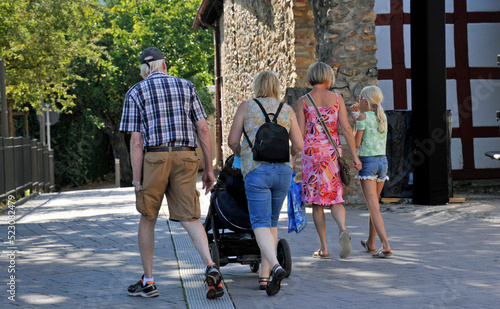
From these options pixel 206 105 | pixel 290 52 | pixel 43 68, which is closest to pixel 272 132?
pixel 290 52

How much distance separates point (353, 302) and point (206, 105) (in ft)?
101

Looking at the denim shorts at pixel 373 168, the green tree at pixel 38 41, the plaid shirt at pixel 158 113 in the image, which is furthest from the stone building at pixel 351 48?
the plaid shirt at pixel 158 113

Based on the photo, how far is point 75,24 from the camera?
767 inches

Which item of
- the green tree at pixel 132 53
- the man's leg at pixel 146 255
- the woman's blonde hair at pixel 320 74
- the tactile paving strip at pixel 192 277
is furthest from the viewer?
the green tree at pixel 132 53

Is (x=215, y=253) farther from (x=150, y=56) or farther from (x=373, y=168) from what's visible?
(x=373, y=168)

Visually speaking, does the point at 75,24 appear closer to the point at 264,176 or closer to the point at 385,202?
the point at 385,202

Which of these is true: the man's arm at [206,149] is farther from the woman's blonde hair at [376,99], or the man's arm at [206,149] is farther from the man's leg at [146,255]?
the woman's blonde hair at [376,99]

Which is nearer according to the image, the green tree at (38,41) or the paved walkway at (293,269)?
the paved walkway at (293,269)

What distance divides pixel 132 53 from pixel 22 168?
17.2m

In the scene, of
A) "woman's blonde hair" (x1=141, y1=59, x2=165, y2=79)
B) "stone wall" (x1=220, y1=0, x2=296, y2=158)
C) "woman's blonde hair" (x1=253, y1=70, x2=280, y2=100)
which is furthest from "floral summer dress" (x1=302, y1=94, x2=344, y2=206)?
"stone wall" (x1=220, y1=0, x2=296, y2=158)

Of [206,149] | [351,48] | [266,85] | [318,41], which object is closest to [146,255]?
[206,149]

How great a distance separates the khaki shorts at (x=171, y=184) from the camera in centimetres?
520

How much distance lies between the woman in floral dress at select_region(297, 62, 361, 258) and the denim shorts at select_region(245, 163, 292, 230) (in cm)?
124

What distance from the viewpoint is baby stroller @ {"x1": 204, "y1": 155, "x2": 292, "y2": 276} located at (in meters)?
5.68
